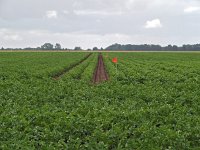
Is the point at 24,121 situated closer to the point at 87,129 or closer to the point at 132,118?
the point at 87,129

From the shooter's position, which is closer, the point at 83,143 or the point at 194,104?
the point at 83,143

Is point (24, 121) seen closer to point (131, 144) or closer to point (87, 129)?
point (87, 129)

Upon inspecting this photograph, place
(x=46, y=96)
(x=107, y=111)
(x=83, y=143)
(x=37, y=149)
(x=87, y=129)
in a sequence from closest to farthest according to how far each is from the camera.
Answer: (x=37, y=149) → (x=83, y=143) → (x=87, y=129) → (x=107, y=111) → (x=46, y=96)

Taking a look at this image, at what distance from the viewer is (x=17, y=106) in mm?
13273

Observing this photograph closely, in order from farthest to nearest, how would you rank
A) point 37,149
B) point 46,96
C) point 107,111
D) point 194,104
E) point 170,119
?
point 46,96
point 194,104
point 107,111
point 170,119
point 37,149

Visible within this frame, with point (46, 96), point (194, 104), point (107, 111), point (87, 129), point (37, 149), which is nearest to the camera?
point (37, 149)

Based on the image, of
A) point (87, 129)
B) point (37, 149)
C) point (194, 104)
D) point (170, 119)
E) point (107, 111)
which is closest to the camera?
point (37, 149)

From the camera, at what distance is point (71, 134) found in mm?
9992

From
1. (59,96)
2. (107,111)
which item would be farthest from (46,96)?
(107,111)

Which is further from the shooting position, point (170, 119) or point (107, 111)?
point (107, 111)

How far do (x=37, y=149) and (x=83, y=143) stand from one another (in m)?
1.35

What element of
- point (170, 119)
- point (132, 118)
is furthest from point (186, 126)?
point (132, 118)

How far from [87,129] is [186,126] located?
264cm

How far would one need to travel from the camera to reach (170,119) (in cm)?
1152
